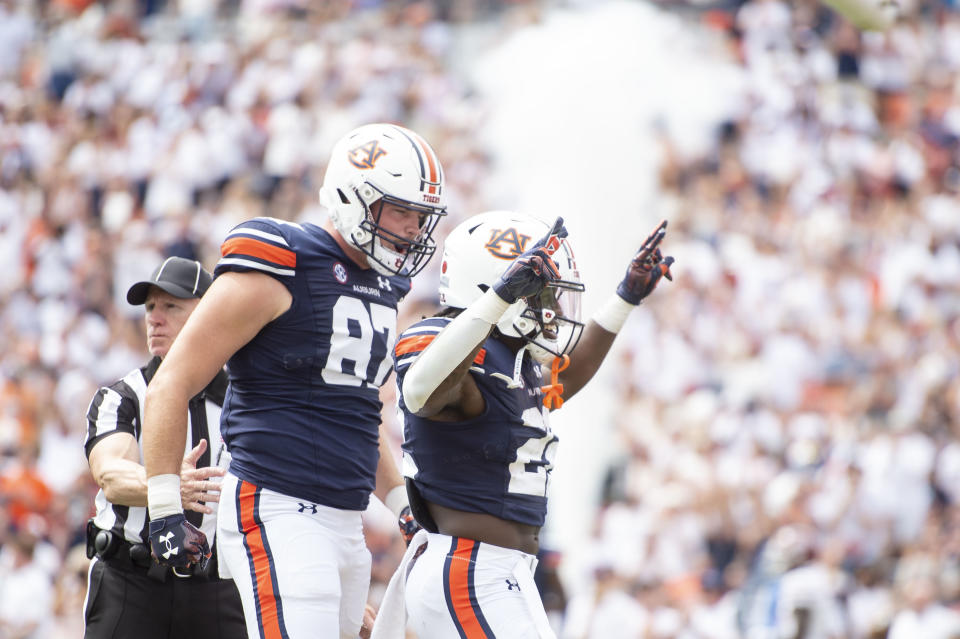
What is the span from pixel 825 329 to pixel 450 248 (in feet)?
25.4

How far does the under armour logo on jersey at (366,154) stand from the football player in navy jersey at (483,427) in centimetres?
35

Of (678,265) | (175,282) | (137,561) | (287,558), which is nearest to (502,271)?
(287,558)

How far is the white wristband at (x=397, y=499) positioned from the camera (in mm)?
4562

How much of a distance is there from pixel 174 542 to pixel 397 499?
989 mm

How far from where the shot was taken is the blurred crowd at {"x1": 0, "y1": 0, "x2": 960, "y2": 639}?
9.43m

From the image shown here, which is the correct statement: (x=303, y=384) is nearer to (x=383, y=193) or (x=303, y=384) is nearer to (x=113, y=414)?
(x=383, y=193)

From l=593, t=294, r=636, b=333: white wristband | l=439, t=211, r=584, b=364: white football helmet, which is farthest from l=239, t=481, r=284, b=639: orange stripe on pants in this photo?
l=593, t=294, r=636, b=333: white wristband

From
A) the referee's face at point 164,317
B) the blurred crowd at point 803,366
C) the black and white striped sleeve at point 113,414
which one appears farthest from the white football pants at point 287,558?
the blurred crowd at point 803,366

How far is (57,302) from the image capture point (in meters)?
13.8

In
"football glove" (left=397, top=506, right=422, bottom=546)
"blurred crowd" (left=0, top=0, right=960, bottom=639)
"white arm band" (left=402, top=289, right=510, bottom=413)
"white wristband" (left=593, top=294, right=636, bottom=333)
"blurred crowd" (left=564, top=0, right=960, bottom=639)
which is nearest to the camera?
"white arm band" (left=402, top=289, right=510, bottom=413)

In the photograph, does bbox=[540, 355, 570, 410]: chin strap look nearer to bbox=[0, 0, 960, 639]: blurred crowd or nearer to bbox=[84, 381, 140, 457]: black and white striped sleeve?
bbox=[84, 381, 140, 457]: black and white striped sleeve

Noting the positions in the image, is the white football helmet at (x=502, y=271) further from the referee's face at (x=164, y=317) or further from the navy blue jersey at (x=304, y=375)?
the referee's face at (x=164, y=317)

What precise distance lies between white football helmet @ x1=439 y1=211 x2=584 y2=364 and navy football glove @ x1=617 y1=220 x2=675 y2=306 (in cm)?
64

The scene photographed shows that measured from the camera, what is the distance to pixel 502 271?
410cm
